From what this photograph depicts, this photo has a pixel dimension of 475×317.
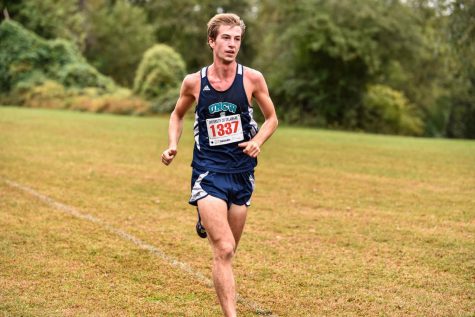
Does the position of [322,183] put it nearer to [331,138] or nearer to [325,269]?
[325,269]

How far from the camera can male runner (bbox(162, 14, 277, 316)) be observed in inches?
206

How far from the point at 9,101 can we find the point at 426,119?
35.0 metres

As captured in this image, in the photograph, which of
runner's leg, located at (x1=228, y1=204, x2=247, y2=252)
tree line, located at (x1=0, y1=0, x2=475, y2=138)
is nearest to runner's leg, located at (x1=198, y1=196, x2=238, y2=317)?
runner's leg, located at (x1=228, y1=204, x2=247, y2=252)

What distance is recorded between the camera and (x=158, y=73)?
127ft

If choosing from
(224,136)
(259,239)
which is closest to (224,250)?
(224,136)

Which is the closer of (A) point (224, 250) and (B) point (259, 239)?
(A) point (224, 250)

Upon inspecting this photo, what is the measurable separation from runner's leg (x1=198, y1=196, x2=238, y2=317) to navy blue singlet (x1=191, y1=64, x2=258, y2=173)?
0.30 m

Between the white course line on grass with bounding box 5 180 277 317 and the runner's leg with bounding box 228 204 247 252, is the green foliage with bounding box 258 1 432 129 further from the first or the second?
the runner's leg with bounding box 228 204 247 252

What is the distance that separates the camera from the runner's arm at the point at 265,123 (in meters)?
5.21

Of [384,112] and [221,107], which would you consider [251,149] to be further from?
[384,112]

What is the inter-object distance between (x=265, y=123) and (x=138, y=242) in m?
3.40

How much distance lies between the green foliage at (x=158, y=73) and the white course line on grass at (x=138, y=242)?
2672 cm

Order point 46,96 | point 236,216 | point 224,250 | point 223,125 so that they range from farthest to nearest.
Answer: point 46,96, point 236,216, point 223,125, point 224,250

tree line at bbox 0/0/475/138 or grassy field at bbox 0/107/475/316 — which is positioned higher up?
tree line at bbox 0/0/475/138
